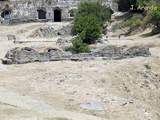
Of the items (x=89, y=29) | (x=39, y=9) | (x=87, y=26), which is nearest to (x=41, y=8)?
(x=39, y=9)

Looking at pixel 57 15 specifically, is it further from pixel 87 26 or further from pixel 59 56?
pixel 59 56

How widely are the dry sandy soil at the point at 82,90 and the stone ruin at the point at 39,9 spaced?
31764 millimetres

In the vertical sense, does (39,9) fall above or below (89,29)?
below

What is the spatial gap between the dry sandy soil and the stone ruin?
31.8 meters

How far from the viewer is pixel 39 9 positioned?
6819 centimetres

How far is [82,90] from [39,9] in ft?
132

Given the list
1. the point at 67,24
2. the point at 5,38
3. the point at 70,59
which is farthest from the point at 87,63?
the point at 67,24

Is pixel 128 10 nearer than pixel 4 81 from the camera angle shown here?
No

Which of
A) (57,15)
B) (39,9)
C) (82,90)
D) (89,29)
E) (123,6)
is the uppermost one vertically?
(82,90)

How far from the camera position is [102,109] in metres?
26.3

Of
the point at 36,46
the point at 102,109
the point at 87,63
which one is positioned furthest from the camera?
the point at 36,46

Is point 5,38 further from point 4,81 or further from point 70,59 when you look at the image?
point 4,81

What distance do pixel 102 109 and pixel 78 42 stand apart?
16.7 m

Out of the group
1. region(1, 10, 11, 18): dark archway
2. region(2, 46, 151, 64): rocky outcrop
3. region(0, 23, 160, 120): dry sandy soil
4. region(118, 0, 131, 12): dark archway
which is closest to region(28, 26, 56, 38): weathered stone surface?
region(1, 10, 11, 18): dark archway
